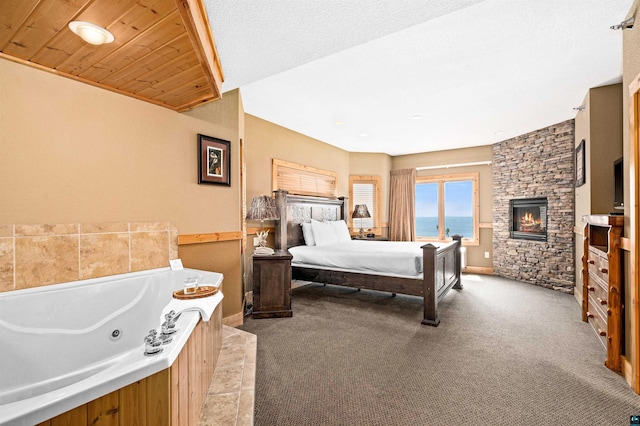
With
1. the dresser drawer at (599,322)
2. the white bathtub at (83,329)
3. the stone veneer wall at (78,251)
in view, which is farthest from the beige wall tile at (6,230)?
the dresser drawer at (599,322)

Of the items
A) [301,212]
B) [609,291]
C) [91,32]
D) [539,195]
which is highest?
[91,32]

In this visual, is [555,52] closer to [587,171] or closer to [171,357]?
[587,171]

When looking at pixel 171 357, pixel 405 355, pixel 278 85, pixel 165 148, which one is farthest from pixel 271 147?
pixel 171 357

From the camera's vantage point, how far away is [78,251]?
2191 mm

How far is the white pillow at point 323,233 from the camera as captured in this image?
485cm

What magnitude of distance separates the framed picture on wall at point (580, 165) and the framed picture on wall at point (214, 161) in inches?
180

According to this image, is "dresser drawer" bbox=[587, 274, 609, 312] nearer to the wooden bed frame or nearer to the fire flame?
the wooden bed frame

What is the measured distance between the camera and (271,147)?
184 inches

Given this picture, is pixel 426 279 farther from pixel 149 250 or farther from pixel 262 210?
pixel 149 250

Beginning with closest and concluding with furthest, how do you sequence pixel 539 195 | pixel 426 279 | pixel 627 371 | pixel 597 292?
pixel 627 371 < pixel 597 292 < pixel 426 279 < pixel 539 195

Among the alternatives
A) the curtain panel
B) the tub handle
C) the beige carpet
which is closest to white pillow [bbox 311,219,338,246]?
the beige carpet

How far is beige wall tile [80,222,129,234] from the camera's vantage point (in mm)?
2232

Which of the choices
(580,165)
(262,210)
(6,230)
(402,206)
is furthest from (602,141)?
(6,230)

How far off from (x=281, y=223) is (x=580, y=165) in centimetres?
429
